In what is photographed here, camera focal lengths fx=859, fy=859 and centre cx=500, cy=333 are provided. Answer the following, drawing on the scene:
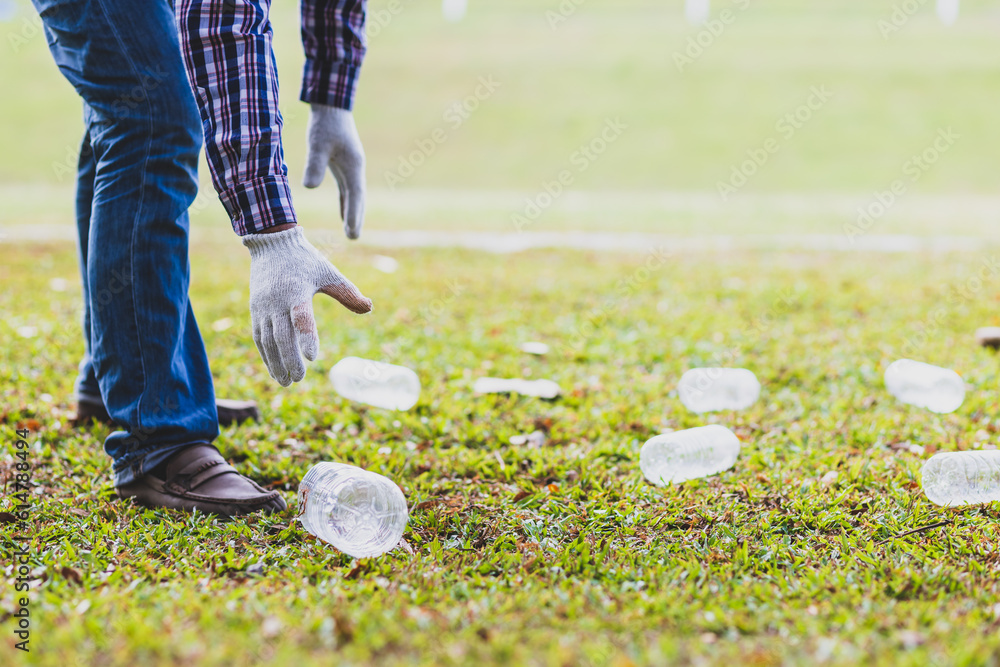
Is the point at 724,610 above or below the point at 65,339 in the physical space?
above

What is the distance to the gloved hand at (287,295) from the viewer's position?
78.4 inches

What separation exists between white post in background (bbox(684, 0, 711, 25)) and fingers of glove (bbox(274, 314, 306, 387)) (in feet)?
123

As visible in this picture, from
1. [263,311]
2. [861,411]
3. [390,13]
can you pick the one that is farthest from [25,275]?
[390,13]

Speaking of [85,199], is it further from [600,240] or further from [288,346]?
[600,240]

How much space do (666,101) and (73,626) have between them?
27.5 metres

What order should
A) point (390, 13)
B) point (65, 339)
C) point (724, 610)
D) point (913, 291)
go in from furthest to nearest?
point (390, 13) < point (913, 291) < point (65, 339) < point (724, 610)

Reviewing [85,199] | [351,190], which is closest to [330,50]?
[351,190]

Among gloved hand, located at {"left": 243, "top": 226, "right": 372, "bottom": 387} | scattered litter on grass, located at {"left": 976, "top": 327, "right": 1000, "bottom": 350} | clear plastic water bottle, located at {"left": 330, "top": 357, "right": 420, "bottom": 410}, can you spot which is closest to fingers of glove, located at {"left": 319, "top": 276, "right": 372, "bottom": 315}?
→ gloved hand, located at {"left": 243, "top": 226, "right": 372, "bottom": 387}

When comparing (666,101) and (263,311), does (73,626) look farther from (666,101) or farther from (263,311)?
(666,101)

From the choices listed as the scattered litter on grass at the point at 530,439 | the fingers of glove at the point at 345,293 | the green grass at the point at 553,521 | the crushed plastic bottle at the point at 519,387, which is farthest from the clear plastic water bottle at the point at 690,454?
the fingers of glove at the point at 345,293

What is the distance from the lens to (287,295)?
1.99 metres

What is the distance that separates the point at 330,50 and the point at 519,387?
157cm

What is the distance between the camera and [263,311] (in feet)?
6.57

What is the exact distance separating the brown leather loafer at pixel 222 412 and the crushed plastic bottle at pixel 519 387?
924 millimetres
